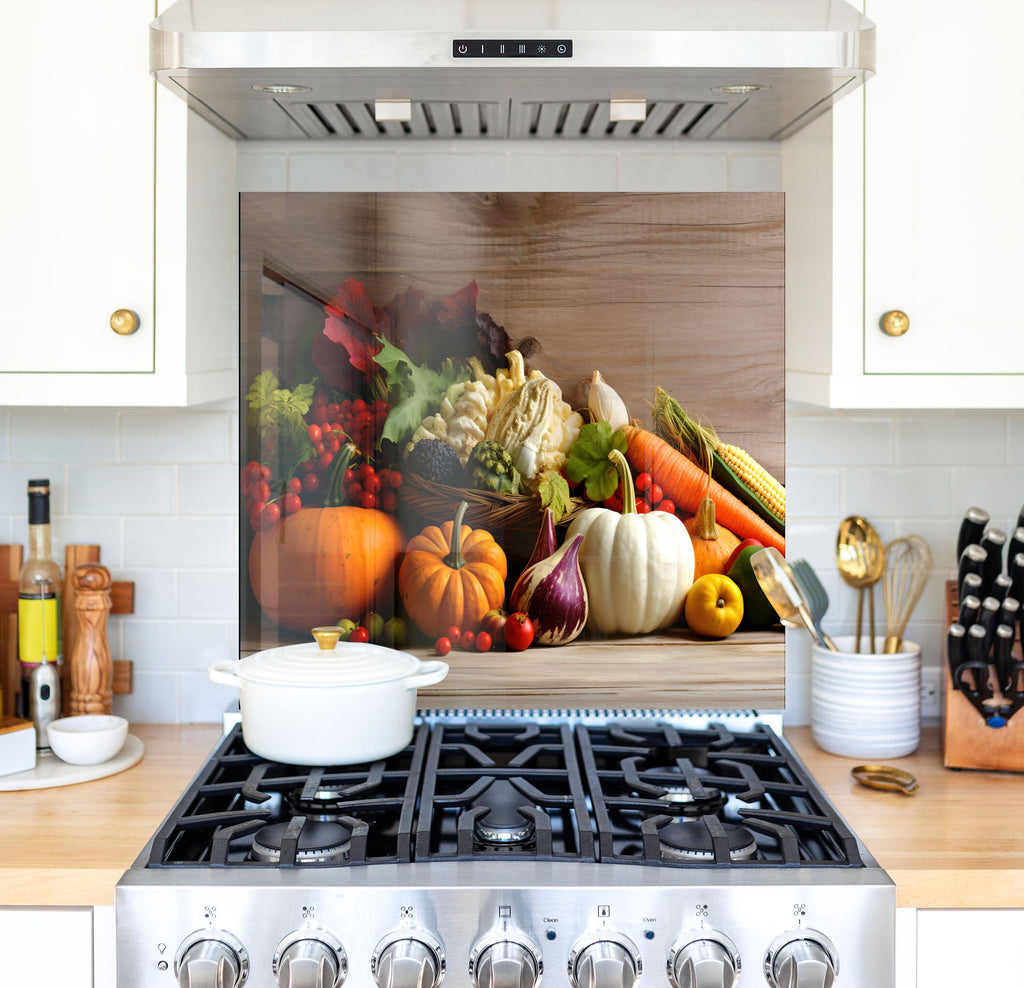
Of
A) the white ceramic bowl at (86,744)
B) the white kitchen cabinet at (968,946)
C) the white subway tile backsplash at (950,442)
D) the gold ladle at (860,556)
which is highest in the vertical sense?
the white subway tile backsplash at (950,442)

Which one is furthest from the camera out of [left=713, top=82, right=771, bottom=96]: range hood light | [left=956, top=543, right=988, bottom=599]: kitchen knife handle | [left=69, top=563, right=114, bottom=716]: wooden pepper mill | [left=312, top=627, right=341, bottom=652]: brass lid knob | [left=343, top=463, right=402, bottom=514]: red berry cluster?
[left=343, top=463, right=402, bottom=514]: red berry cluster

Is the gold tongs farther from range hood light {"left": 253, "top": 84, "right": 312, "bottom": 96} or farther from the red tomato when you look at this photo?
range hood light {"left": 253, "top": 84, "right": 312, "bottom": 96}

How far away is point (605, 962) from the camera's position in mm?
1292

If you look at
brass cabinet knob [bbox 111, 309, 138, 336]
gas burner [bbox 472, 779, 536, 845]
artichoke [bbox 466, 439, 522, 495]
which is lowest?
gas burner [bbox 472, 779, 536, 845]

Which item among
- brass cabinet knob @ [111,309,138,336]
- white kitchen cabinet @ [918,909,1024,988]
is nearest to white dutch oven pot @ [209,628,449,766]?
brass cabinet knob @ [111,309,138,336]

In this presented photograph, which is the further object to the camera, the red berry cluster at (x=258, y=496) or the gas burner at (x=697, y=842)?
the red berry cluster at (x=258, y=496)

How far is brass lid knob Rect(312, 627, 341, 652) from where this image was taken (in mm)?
1638

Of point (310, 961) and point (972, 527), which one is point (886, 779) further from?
point (310, 961)

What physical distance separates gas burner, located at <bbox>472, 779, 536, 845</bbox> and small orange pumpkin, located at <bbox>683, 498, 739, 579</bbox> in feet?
1.89

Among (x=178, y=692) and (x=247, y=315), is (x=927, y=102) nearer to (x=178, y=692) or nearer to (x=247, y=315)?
(x=247, y=315)

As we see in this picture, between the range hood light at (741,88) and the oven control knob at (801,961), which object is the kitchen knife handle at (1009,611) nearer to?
the oven control knob at (801,961)

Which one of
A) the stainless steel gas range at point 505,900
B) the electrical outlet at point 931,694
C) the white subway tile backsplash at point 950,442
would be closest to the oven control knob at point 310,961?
the stainless steel gas range at point 505,900

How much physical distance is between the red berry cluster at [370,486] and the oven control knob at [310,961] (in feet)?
2.71

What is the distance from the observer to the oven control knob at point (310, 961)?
4.25 feet
